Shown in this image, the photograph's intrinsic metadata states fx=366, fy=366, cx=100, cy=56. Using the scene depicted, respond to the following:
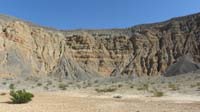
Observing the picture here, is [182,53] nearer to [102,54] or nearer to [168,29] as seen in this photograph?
[168,29]

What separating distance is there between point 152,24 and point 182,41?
11.0 meters

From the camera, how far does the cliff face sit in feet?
237

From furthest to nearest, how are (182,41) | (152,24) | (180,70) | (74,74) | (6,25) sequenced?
(152,24)
(182,41)
(74,74)
(6,25)
(180,70)

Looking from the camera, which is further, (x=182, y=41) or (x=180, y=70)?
(x=182, y=41)

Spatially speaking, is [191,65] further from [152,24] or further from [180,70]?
[152,24]

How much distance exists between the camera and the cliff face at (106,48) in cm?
7212

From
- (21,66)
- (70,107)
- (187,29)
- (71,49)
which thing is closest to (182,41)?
(187,29)

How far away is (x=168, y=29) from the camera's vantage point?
83.2 meters

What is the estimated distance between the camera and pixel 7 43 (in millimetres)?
64125

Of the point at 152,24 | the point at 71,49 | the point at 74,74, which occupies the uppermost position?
the point at 152,24

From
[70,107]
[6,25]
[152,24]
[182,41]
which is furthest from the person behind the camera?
[152,24]

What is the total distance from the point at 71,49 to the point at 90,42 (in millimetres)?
4775

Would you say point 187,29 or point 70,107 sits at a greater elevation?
point 187,29

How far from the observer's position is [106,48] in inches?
3383
